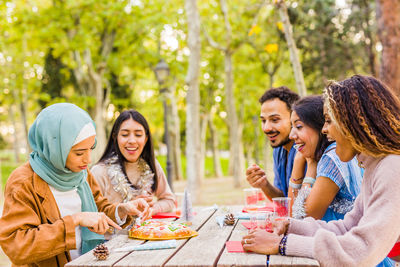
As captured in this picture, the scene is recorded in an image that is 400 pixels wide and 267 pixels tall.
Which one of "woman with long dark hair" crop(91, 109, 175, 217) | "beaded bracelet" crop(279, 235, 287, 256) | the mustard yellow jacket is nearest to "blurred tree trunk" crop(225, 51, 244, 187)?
"woman with long dark hair" crop(91, 109, 175, 217)

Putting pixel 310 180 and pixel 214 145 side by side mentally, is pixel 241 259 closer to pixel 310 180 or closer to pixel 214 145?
pixel 310 180

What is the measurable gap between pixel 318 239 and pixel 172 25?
624 inches

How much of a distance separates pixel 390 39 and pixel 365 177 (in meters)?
7.84

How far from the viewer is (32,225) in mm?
2566

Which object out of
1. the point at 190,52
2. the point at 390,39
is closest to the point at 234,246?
the point at 390,39

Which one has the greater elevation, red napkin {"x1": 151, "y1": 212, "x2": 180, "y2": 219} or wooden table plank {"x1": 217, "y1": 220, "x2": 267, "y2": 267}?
wooden table plank {"x1": 217, "y1": 220, "x2": 267, "y2": 267}

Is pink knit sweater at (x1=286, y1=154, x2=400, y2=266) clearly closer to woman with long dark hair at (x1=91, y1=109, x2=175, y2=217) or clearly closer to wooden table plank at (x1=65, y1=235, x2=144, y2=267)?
wooden table plank at (x1=65, y1=235, x2=144, y2=267)

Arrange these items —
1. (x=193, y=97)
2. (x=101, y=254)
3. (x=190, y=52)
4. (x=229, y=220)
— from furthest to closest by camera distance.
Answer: (x=193, y=97) < (x=190, y=52) < (x=229, y=220) < (x=101, y=254)

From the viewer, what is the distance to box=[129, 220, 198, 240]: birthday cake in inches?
108

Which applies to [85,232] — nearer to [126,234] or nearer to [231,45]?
[126,234]

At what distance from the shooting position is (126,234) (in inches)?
120

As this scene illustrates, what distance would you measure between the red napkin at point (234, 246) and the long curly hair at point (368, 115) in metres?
0.83

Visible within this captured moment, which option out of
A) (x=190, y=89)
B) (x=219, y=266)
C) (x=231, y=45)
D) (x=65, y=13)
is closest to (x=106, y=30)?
(x=65, y=13)

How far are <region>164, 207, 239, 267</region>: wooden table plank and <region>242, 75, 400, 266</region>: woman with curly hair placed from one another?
21 cm
